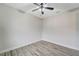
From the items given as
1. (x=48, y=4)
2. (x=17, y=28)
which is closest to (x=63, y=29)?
(x=48, y=4)

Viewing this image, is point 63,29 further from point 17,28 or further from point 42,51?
point 17,28

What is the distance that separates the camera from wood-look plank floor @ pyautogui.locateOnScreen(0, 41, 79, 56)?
1723 mm

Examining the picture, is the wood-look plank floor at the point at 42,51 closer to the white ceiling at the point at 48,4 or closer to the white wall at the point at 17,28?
the white wall at the point at 17,28

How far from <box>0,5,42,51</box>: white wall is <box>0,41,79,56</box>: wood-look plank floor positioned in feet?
0.39

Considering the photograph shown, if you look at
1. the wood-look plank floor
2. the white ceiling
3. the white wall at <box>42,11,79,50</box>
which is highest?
the white ceiling

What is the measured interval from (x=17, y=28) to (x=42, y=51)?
0.81 meters

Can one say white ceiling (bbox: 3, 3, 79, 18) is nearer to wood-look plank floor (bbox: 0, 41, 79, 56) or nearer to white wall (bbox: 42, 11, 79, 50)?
white wall (bbox: 42, 11, 79, 50)

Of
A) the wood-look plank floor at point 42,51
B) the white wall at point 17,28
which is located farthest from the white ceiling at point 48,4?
the wood-look plank floor at point 42,51

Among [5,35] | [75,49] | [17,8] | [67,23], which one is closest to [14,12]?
[17,8]

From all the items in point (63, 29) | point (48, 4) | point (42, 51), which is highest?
point (48, 4)

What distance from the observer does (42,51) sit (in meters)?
1.77

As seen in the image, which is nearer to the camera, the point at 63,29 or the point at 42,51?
the point at 42,51

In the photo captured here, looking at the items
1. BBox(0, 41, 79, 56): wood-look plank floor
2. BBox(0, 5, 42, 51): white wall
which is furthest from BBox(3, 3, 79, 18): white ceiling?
BBox(0, 41, 79, 56): wood-look plank floor

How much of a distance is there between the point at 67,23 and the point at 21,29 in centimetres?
111
